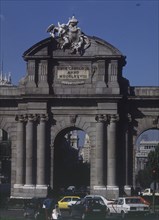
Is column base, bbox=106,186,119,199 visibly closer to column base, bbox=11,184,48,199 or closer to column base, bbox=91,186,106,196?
column base, bbox=91,186,106,196

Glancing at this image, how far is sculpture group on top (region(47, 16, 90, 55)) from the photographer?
78125mm

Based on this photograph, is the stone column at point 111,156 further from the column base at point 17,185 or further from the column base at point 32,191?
the column base at point 17,185

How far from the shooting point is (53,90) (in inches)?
3088

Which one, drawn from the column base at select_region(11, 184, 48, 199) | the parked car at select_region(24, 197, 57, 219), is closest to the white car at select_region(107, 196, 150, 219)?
the parked car at select_region(24, 197, 57, 219)

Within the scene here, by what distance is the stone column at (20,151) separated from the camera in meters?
78.8

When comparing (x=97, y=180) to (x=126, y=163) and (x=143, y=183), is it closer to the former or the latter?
(x=126, y=163)

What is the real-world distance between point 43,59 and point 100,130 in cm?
943

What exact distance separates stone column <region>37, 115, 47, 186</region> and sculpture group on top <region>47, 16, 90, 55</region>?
25.3ft

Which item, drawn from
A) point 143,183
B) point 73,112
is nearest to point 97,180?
point 73,112

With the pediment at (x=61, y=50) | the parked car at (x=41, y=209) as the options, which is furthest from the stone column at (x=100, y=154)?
the parked car at (x=41, y=209)

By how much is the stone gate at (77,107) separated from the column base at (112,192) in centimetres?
68

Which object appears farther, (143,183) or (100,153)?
(143,183)

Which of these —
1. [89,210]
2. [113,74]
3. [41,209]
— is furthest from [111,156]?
[41,209]

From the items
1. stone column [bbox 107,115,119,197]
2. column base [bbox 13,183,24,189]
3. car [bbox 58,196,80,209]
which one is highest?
stone column [bbox 107,115,119,197]
